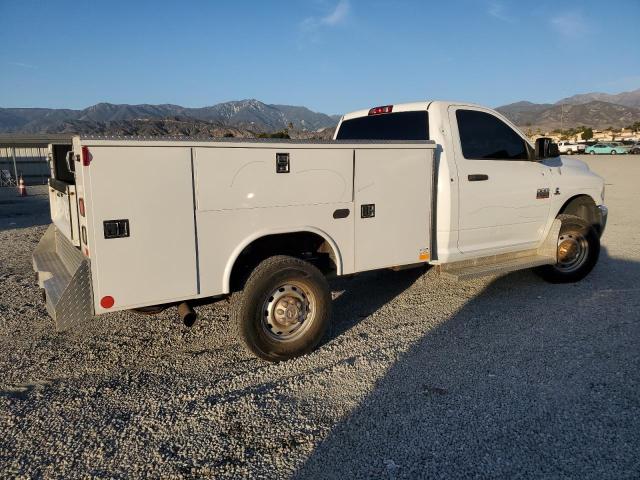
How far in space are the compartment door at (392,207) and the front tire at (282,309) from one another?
1.78 ft

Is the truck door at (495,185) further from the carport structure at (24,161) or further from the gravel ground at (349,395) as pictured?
the carport structure at (24,161)

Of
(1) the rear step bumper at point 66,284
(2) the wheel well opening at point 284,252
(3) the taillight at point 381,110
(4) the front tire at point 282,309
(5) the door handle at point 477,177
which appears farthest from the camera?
(3) the taillight at point 381,110

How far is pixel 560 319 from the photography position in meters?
5.34

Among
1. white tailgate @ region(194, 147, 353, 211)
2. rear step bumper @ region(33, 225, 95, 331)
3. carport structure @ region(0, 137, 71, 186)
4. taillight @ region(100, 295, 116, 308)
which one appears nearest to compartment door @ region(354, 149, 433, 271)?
white tailgate @ region(194, 147, 353, 211)

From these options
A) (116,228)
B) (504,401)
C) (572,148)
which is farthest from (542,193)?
(572,148)

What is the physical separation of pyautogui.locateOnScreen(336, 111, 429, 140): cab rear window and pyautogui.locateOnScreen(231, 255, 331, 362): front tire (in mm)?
2100

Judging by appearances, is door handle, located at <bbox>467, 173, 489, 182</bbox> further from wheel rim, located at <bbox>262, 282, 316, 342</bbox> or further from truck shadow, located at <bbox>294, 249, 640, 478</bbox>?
wheel rim, located at <bbox>262, 282, 316, 342</bbox>

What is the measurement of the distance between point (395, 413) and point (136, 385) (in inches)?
80.7

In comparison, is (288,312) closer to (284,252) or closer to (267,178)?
(284,252)

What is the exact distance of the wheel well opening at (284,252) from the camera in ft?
14.6

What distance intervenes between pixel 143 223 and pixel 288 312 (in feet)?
4.80

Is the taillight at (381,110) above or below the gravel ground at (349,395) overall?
above

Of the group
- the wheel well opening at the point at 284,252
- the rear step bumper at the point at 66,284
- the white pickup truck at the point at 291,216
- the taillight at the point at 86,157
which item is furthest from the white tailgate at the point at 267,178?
the rear step bumper at the point at 66,284

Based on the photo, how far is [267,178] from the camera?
4.05 meters
